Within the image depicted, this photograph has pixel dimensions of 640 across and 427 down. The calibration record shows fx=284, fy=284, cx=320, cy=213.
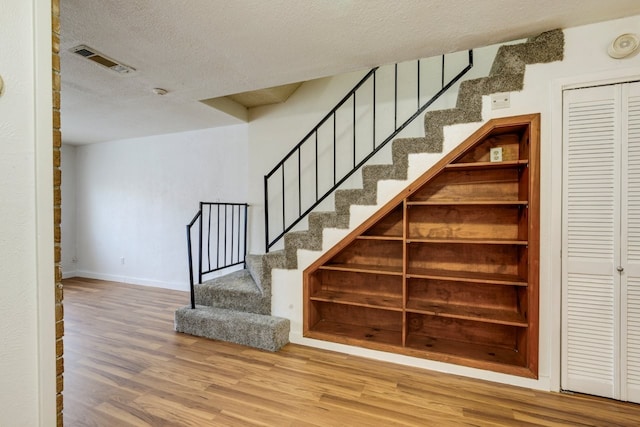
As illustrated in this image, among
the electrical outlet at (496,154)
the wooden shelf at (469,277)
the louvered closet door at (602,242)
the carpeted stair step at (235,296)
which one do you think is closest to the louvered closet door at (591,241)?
the louvered closet door at (602,242)

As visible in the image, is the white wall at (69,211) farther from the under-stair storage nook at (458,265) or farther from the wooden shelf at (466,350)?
the wooden shelf at (466,350)

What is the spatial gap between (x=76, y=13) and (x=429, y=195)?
2.77 m

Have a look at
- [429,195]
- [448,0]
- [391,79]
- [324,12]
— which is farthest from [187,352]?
[391,79]

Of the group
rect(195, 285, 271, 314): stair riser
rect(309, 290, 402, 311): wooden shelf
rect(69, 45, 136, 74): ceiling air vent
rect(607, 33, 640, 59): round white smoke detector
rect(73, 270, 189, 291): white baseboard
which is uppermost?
rect(69, 45, 136, 74): ceiling air vent

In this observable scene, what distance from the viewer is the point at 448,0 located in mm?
1598

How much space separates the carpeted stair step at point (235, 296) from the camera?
2.81 m

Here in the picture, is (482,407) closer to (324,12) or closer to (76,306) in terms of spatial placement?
(324,12)

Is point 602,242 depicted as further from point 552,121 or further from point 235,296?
point 235,296

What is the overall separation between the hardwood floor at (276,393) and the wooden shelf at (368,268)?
0.74 metres

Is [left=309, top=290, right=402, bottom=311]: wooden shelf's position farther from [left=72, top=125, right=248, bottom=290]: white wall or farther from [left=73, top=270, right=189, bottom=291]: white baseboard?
[left=73, top=270, right=189, bottom=291]: white baseboard

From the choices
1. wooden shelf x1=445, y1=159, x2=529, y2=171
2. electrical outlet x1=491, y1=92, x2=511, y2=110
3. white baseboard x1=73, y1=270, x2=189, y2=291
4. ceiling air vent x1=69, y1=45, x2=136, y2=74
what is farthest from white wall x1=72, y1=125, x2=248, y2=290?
electrical outlet x1=491, y1=92, x2=511, y2=110

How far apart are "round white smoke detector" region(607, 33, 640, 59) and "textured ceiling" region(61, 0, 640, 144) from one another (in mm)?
140

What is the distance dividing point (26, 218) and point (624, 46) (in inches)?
129

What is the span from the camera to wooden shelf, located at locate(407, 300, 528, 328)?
7.01 feet
